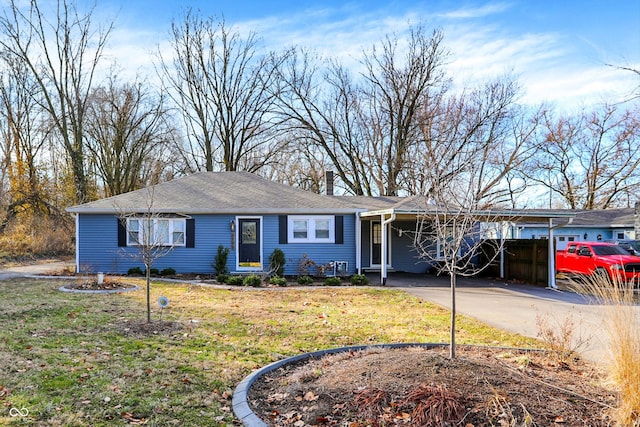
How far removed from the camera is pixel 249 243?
15031 mm

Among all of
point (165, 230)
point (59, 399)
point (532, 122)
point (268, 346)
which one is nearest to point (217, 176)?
point (165, 230)

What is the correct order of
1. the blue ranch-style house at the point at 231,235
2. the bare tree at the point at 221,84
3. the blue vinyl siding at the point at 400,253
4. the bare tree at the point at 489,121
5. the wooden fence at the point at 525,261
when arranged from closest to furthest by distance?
the wooden fence at the point at 525,261
the blue ranch-style house at the point at 231,235
the blue vinyl siding at the point at 400,253
the bare tree at the point at 489,121
the bare tree at the point at 221,84

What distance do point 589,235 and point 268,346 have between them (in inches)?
1002

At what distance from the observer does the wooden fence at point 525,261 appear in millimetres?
14042

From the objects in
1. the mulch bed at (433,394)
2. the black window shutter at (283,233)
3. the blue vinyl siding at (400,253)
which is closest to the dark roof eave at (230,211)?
the black window shutter at (283,233)

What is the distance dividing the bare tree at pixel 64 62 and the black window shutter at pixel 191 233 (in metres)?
13.5

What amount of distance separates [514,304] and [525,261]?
5.58 m

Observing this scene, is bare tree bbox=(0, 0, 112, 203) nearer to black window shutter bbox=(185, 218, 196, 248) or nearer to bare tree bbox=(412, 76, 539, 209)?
black window shutter bbox=(185, 218, 196, 248)

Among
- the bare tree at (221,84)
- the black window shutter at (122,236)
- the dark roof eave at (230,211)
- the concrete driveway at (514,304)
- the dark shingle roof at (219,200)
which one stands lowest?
the concrete driveway at (514,304)

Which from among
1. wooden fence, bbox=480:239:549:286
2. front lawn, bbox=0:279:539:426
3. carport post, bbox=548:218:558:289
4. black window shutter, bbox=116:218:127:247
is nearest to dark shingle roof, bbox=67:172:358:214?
black window shutter, bbox=116:218:127:247

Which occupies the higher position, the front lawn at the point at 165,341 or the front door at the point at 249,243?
the front door at the point at 249,243

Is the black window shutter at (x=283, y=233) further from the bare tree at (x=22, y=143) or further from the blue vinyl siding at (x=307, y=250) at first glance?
the bare tree at (x=22, y=143)

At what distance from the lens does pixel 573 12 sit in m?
9.80

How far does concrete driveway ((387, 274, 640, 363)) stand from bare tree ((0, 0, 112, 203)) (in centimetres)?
2087
